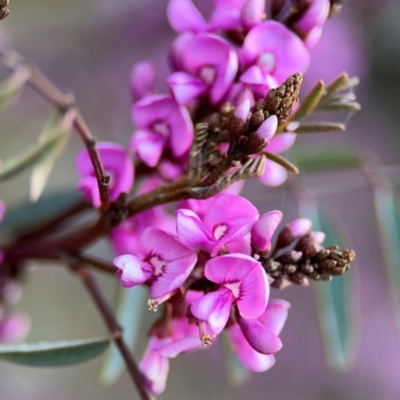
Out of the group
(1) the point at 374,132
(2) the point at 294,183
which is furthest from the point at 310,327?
(2) the point at 294,183

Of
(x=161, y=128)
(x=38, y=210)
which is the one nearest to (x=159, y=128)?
(x=161, y=128)

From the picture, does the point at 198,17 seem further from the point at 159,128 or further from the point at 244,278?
the point at 244,278

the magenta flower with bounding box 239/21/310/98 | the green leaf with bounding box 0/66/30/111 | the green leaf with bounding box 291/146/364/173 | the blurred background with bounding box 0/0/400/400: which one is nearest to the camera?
the magenta flower with bounding box 239/21/310/98

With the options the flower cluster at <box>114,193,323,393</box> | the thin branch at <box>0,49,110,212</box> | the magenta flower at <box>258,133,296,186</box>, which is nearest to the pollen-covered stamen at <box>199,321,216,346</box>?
the flower cluster at <box>114,193,323,393</box>

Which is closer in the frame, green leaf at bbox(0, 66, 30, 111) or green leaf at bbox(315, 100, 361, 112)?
green leaf at bbox(315, 100, 361, 112)

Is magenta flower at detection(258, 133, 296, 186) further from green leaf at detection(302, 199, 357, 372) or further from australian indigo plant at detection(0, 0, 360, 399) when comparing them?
green leaf at detection(302, 199, 357, 372)

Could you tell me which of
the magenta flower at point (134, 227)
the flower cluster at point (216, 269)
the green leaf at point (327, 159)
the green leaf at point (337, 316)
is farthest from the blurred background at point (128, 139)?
the flower cluster at point (216, 269)
